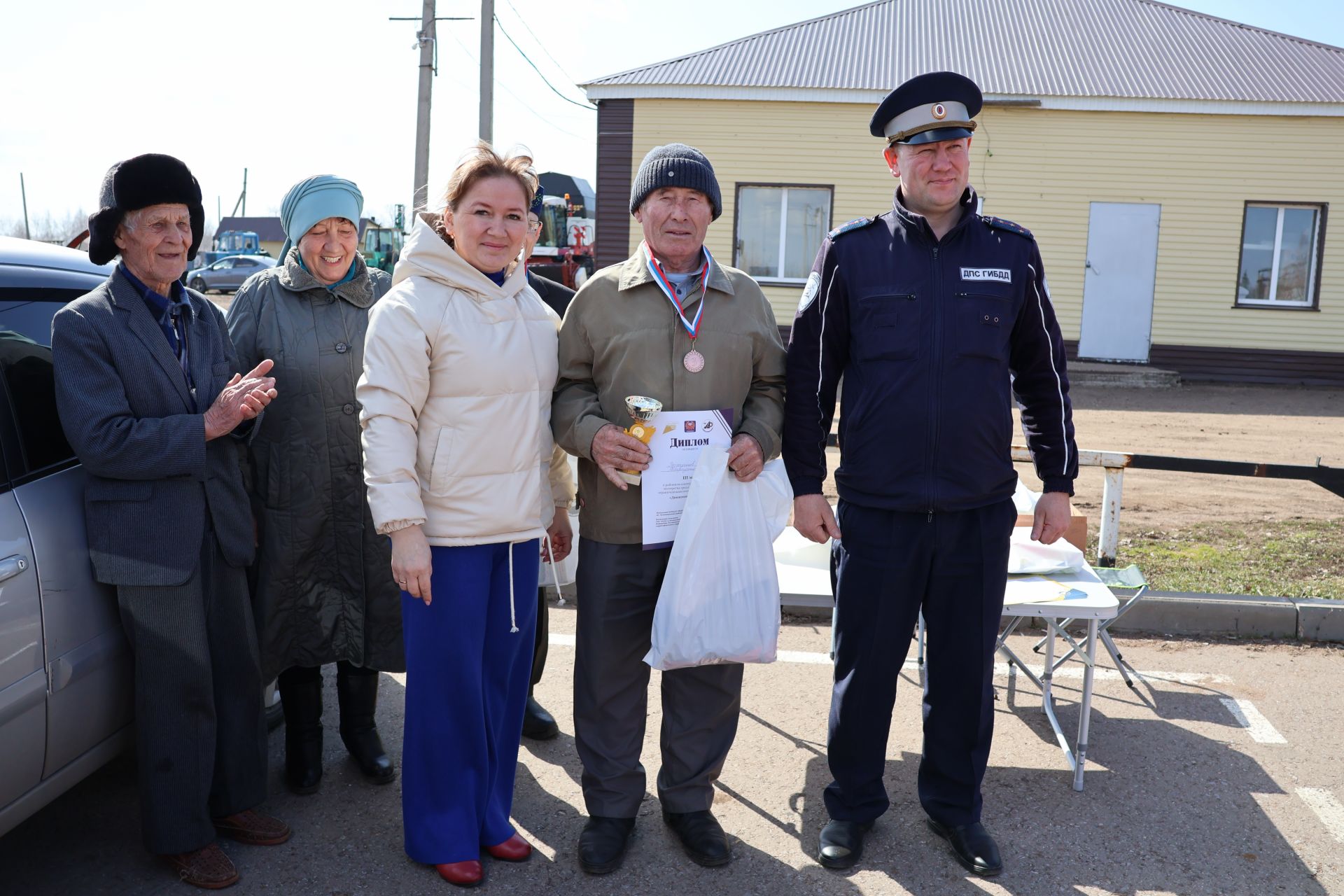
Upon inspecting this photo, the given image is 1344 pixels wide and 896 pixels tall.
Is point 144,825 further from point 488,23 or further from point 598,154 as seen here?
point 488,23

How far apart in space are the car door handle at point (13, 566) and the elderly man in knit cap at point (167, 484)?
223mm

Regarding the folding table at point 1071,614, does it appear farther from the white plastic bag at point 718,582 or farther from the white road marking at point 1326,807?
the white plastic bag at point 718,582

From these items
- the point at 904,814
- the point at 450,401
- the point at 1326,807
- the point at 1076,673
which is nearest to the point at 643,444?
the point at 450,401

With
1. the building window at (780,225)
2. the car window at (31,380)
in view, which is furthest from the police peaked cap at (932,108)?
the building window at (780,225)

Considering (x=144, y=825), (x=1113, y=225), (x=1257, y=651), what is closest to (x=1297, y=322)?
(x=1113, y=225)

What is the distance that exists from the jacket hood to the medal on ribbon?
17.9 inches

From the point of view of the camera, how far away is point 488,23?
18.2m

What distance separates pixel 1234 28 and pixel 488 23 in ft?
42.1

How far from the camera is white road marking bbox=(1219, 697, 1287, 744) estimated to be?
4.10 meters

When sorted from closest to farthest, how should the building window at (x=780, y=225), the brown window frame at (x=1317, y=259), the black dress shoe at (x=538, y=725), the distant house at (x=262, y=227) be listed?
the black dress shoe at (x=538, y=725), the brown window frame at (x=1317, y=259), the building window at (x=780, y=225), the distant house at (x=262, y=227)

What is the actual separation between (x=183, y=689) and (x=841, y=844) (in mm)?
1969

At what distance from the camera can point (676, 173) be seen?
119 inches

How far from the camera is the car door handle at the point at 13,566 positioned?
8.40 ft

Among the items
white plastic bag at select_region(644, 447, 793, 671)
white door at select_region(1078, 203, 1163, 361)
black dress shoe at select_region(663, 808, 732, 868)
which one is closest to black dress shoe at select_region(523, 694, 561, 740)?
black dress shoe at select_region(663, 808, 732, 868)
